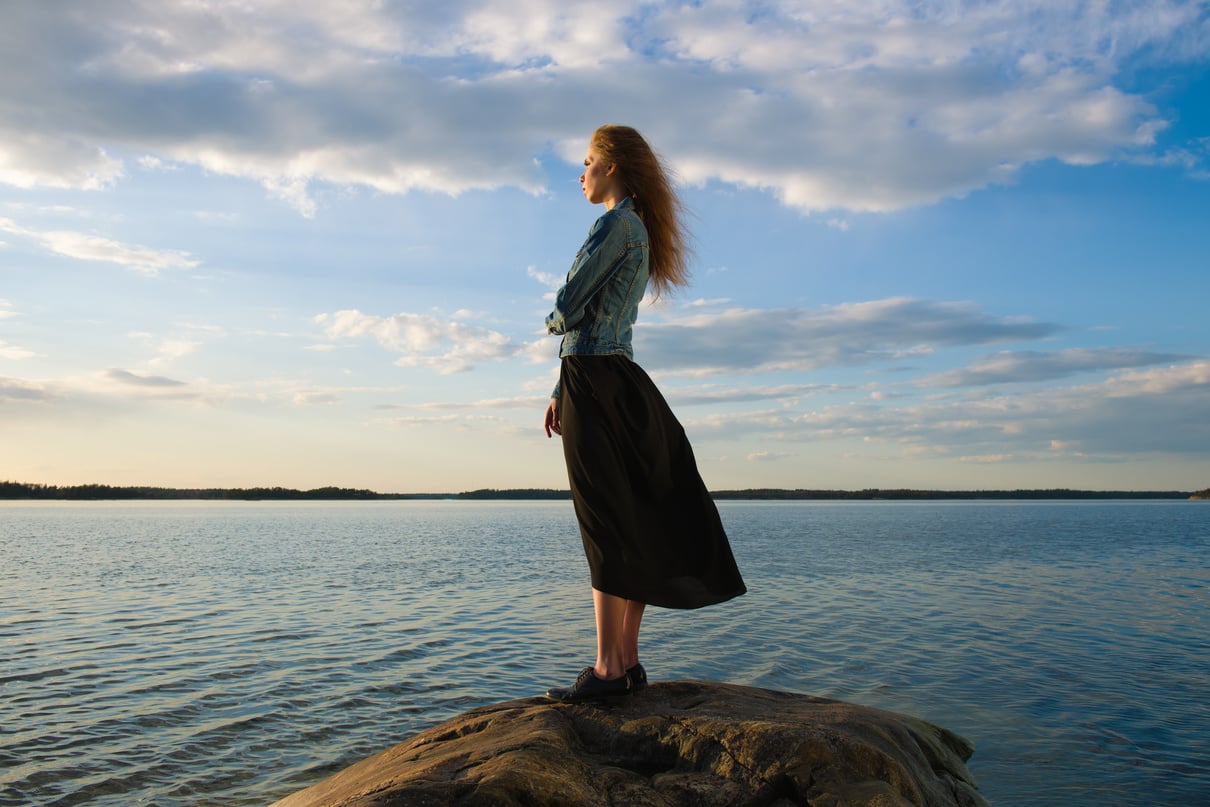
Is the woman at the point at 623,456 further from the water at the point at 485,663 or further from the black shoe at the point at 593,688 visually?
the water at the point at 485,663

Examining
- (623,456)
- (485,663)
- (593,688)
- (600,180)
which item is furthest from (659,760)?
(485,663)

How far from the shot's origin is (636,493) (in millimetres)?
4434

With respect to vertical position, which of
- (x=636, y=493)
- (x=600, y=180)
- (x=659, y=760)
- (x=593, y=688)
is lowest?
(x=659, y=760)

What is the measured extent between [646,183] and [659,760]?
2993mm

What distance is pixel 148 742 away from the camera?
730 centimetres

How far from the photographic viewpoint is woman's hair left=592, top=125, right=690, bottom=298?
184 inches

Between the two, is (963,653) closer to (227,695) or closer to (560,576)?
(227,695)

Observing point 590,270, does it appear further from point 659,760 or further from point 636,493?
point 659,760

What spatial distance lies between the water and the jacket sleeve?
4289 mm

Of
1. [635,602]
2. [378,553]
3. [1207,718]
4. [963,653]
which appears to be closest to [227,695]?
[635,602]

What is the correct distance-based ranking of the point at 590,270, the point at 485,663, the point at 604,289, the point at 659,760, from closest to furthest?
the point at 659,760
the point at 590,270
the point at 604,289
the point at 485,663

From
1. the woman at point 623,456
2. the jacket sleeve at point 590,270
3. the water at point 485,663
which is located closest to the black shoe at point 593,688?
the woman at point 623,456

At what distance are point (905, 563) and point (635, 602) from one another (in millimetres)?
24340

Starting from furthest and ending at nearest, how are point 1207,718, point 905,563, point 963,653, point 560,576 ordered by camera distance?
point 905,563, point 560,576, point 963,653, point 1207,718
